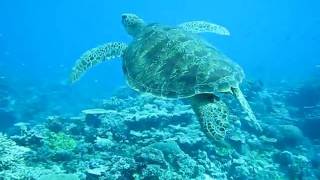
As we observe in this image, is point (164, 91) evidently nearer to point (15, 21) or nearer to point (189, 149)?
point (189, 149)

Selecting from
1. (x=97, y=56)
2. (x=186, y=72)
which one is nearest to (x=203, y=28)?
(x=97, y=56)

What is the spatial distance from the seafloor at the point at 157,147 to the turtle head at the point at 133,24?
257 cm

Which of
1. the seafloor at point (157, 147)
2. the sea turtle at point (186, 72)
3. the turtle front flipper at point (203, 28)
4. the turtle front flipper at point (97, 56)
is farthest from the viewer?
the turtle front flipper at point (203, 28)

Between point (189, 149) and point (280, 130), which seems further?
point (280, 130)

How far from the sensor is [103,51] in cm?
A: 797

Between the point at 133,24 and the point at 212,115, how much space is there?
134 inches

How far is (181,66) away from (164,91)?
0.49 meters

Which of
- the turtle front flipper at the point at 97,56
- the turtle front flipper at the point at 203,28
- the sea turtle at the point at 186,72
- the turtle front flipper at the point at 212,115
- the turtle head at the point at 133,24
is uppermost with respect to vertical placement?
the turtle front flipper at the point at 203,28

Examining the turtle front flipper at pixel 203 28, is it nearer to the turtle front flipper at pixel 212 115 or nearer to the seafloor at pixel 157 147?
the seafloor at pixel 157 147

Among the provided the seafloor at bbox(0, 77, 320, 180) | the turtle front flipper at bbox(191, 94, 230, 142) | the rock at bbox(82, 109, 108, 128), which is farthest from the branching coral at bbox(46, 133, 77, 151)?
the turtle front flipper at bbox(191, 94, 230, 142)

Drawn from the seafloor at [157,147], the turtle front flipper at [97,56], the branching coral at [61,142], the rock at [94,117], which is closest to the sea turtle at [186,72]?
the turtle front flipper at [97,56]

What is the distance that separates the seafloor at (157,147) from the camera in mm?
→ 7711

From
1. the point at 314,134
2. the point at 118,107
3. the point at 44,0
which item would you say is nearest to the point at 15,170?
the point at 118,107

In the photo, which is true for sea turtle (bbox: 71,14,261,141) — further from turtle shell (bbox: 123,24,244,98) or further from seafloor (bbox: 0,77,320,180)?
seafloor (bbox: 0,77,320,180)
